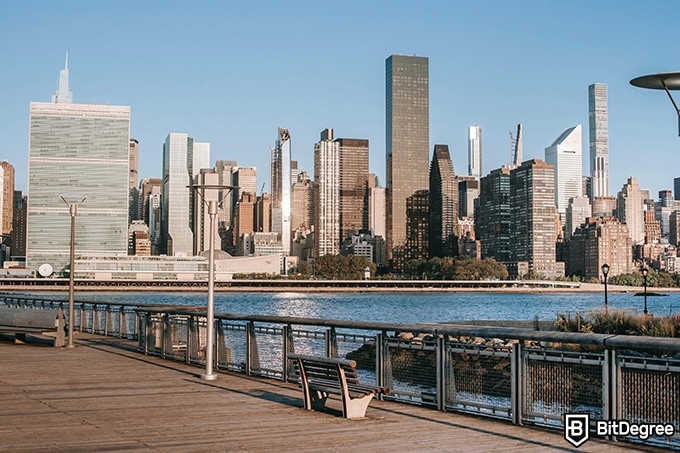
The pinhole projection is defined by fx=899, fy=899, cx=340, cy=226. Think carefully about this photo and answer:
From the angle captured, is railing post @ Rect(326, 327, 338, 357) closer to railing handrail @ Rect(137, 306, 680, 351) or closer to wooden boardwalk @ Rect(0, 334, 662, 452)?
railing handrail @ Rect(137, 306, 680, 351)

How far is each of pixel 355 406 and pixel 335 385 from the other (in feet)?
1.31

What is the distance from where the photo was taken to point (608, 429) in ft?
33.2

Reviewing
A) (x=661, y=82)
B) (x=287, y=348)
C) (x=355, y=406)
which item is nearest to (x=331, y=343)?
(x=287, y=348)

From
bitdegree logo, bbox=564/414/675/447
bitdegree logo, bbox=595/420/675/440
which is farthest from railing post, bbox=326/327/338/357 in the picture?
bitdegree logo, bbox=595/420/675/440

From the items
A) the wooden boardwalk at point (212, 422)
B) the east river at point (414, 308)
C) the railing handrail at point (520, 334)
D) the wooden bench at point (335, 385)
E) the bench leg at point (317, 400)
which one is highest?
the railing handrail at point (520, 334)

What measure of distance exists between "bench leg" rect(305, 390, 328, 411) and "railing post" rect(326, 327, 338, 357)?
1.93m

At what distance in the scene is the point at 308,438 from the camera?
33.9 feet

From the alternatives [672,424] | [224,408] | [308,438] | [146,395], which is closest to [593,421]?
[672,424]

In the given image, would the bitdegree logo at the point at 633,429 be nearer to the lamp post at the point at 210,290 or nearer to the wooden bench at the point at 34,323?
the lamp post at the point at 210,290

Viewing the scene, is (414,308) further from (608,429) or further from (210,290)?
(608,429)

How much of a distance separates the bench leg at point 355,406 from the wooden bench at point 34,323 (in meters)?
14.0

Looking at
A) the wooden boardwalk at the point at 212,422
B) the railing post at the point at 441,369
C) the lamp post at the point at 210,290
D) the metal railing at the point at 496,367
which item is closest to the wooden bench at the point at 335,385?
the wooden boardwalk at the point at 212,422

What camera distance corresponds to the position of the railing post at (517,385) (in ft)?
36.9

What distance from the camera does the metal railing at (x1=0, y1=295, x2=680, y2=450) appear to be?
32.9 feet
